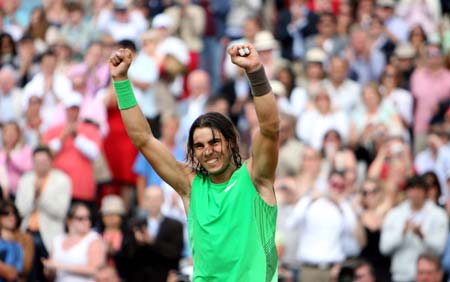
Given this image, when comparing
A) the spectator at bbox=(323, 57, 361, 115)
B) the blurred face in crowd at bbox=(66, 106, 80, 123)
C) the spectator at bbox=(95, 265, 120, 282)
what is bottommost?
the spectator at bbox=(95, 265, 120, 282)

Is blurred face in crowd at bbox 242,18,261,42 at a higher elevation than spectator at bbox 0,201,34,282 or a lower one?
higher

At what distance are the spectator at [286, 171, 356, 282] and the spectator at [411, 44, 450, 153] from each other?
113 inches

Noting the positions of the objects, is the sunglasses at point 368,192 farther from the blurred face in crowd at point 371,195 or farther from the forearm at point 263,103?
the forearm at point 263,103

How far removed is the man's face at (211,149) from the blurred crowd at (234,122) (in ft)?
11.2

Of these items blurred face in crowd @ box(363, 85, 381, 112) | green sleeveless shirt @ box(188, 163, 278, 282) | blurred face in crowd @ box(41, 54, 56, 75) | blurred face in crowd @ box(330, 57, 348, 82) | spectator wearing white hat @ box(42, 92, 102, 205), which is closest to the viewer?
green sleeveless shirt @ box(188, 163, 278, 282)

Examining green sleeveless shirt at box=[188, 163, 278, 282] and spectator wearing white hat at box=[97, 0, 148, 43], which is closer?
green sleeveless shirt at box=[188, 163, 278, 282]

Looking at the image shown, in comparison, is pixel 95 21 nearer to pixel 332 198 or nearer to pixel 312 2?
pixel 312 2

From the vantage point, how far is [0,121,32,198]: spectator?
1519cm

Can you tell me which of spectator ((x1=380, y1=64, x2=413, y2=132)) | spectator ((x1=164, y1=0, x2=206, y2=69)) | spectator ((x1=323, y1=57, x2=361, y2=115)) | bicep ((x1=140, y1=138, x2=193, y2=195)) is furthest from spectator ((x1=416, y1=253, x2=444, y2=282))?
spectator ((x1=164, y1=0, x2=206, y2=69))

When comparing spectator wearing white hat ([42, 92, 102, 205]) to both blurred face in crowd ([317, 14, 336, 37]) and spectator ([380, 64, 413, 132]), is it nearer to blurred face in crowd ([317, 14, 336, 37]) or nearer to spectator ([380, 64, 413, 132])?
spectator ([380, 64, 413, 132])

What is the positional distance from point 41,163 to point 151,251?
1904 millimetres

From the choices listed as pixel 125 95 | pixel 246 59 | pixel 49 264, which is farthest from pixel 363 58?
pixel 246 59

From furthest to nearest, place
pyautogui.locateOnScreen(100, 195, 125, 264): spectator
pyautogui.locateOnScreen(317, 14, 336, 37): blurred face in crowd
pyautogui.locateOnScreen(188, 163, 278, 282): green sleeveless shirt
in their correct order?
pyautogui.locateOnScreen(317, 14, 336, 37): blurred face in crowd
pyautogui.locateOnScreen(100, 195, 125, 264): spectator
pyautogui.locateOnScreen(188, 163, 278, 282): green sleeveless shirt

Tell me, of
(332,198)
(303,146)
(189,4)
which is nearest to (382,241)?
(332,198)
